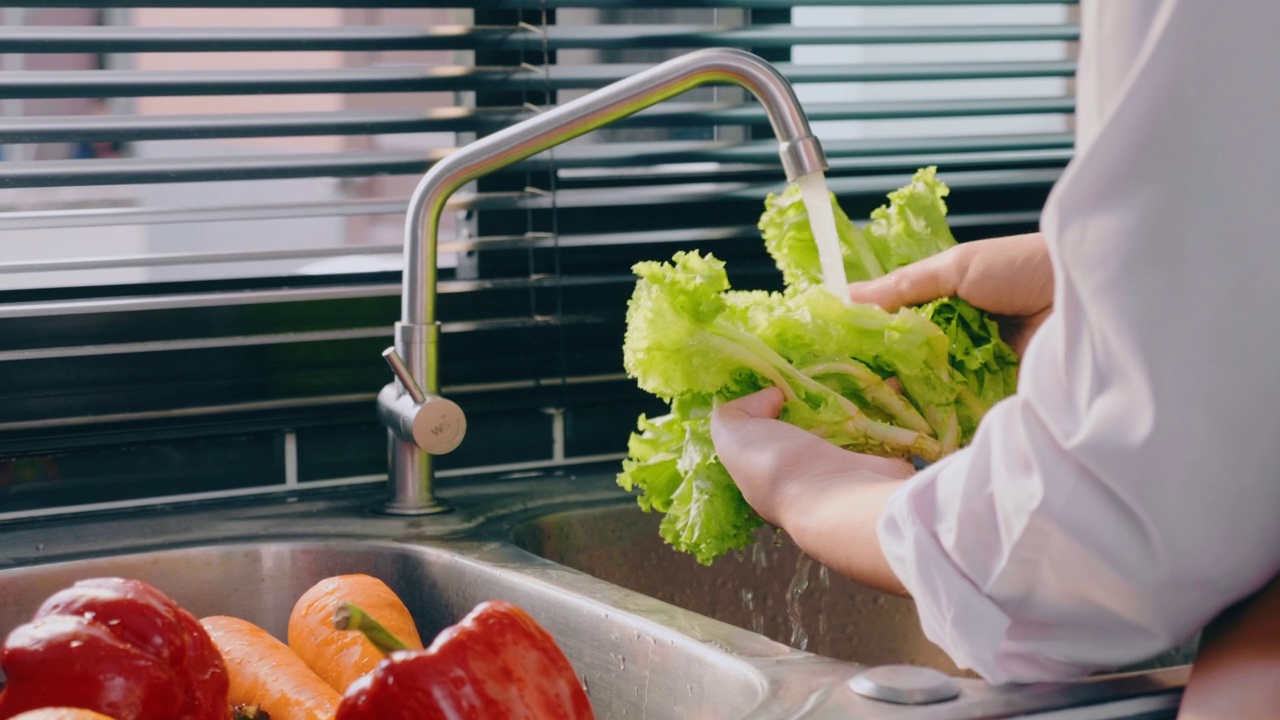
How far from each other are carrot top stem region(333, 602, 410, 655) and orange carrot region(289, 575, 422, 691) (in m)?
0.31

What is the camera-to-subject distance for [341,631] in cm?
104

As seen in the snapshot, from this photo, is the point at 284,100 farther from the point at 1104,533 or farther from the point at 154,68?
the point at 1104,533

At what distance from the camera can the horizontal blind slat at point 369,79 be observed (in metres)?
1.31

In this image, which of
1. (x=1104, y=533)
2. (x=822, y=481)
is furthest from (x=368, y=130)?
(x=1104, y=533)

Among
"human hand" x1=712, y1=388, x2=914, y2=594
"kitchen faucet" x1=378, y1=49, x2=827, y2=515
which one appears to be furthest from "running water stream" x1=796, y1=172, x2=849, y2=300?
"human hand" x1=712, y1=388, x2=914, y2=594

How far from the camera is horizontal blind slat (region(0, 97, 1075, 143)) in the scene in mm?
1303

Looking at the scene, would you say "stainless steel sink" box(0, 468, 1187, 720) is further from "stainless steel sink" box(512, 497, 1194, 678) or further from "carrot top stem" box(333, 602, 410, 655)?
"carrot top stem" box(333, 602, 410, 655)

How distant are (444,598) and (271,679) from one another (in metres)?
0.26

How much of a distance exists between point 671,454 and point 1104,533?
0.59m

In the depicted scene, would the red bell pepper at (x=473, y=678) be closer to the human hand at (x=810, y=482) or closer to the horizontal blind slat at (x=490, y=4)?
the human hand at (x=810, y=482)

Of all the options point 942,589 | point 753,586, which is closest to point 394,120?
point 753,586

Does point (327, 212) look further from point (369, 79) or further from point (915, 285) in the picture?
point (915, 285)

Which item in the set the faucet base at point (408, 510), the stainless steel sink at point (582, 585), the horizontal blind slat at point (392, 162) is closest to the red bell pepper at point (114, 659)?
the stainless steel sink at point (582, 585)

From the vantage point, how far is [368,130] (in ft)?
4.65
